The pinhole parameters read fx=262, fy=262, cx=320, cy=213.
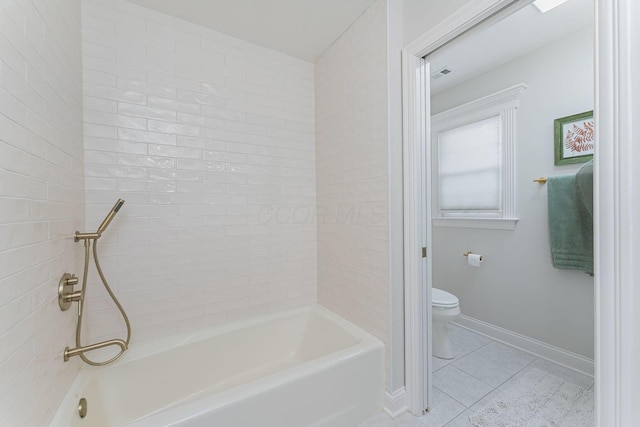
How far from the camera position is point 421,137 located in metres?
1.50

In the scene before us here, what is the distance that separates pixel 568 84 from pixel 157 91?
281cm

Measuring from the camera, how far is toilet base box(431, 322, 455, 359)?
6.96 ft

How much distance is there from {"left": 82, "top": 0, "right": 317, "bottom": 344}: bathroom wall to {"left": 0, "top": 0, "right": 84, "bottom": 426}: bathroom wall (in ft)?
0.76

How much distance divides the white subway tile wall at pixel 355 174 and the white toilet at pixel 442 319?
0.74 metres

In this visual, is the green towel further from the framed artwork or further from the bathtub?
the bathtub

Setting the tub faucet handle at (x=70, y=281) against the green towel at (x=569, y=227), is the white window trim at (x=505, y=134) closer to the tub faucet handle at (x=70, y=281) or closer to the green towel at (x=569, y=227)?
the green towel at (x=569, y=227)

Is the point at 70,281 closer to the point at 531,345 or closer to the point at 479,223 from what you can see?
the point at 479,223

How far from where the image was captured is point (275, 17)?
1.65 meters

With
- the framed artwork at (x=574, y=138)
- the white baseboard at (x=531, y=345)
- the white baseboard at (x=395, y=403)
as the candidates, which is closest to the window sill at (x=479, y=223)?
the framed artwork at (x=574, y=138)

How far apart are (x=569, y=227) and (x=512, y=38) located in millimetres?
1449

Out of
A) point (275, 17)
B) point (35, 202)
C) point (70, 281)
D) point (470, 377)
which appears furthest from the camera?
point (470, 377)

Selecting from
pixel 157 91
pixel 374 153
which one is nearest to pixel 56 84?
pixel 157 91

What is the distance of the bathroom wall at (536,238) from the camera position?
73.7 inches

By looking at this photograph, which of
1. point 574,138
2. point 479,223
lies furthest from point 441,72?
point 479,223
